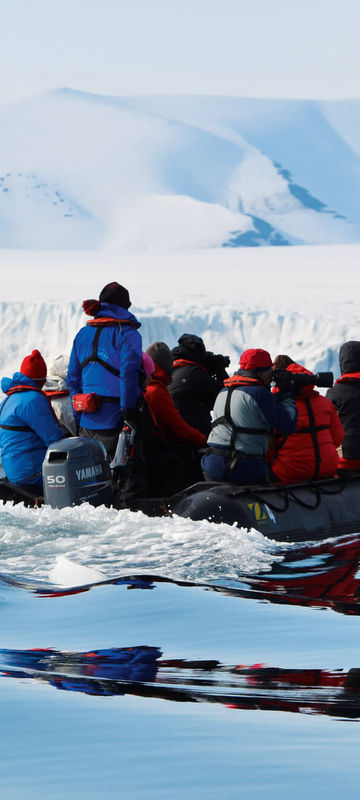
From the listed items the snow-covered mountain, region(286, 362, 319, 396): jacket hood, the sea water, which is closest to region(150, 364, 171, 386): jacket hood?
region(286, 362, 319, 396): jacket hood

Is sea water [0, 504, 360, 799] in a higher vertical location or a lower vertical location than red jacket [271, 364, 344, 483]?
lower

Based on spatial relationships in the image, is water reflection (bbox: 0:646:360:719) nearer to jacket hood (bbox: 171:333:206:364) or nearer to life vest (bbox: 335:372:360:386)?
jacket hood (bbox: 171:333:206:364)

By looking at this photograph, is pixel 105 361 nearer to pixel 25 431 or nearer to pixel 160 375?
pixel 160 375

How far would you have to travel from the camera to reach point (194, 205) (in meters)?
82.8

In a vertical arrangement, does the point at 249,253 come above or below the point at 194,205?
below

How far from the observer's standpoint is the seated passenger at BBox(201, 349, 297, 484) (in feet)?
20.9

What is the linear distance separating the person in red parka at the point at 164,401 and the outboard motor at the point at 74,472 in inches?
24.5

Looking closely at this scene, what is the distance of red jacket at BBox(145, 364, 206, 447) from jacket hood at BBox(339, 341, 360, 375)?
3.86 feet

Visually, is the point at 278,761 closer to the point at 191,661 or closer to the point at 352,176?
the point at 191,661

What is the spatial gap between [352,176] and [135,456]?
113m

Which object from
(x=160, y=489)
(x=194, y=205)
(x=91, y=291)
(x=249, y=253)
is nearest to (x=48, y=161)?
(x=194, y=205)

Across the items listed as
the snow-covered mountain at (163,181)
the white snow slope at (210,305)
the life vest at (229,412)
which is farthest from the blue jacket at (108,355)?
the snow-covered mountain at (163,181)

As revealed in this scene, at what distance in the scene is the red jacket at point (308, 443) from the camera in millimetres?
6754

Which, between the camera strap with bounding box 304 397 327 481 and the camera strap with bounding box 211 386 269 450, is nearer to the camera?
the camera strap with bounding box 211 386 269 450
